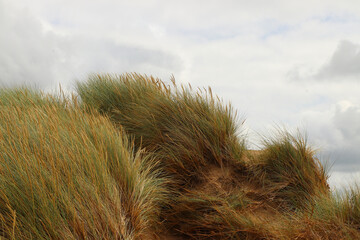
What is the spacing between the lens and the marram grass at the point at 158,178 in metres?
2.60

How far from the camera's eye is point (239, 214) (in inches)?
151

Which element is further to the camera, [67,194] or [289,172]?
[289,172]

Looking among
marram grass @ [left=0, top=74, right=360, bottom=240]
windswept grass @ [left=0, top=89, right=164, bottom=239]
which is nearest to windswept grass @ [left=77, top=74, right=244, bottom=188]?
marram grass @ [left=0, top=74, right=360, bottom=240]

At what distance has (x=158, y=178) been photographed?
4.22 meters

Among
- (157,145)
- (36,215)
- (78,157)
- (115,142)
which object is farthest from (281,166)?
(36,215)

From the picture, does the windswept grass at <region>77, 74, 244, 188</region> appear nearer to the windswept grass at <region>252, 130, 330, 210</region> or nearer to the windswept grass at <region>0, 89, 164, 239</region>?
the windswept grass at <region>252, 130, 330, 210</region>

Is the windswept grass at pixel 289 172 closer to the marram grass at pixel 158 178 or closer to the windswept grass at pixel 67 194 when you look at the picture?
the marram grass at pixel 158 178

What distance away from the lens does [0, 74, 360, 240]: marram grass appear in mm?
2602

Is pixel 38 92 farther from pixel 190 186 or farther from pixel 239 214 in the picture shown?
pixel 239 214

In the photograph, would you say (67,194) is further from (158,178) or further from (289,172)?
(289,172)

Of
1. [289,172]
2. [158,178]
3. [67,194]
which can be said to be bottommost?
[67,194]

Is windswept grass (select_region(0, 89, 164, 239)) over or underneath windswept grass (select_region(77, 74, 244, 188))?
underneath

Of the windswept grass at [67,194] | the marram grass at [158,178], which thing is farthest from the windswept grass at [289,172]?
the windswept grass at [67,194]

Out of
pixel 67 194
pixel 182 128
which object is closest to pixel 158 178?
pixel 182 128
